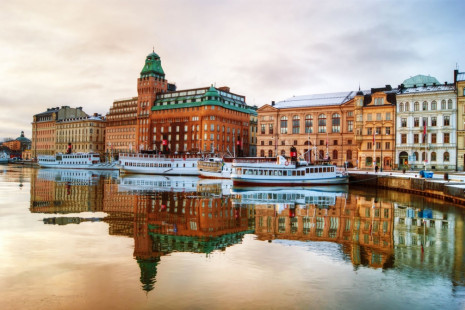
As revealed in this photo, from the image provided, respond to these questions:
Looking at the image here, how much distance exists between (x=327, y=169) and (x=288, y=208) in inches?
1536

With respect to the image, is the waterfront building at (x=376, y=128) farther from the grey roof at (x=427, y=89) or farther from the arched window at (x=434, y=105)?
the arched window at (x=434, y=105)

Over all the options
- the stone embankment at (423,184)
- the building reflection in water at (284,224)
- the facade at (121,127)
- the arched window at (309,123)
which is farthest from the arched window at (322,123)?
the facade at (121,127)

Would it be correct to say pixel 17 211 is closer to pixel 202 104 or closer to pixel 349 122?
pixel 349 122

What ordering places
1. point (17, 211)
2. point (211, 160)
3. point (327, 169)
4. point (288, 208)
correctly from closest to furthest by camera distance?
point (17, 211) < point (288, 208) < point (327, 169) < point (211, 160)

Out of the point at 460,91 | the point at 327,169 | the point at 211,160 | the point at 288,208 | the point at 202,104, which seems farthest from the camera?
the point at 202,104

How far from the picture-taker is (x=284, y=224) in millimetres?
33406

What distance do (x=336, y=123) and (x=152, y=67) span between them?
93823 mm

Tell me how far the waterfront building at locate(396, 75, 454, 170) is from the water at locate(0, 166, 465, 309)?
56990 millimetres

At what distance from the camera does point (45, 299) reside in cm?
1606

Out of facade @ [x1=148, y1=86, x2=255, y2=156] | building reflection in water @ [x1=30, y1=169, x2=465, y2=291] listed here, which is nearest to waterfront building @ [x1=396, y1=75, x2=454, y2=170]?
building reflection in water @ [x1=30, y1=169, x2=465, y2=291]

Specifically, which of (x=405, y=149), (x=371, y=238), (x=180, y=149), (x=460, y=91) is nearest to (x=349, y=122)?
(x=405, y=149)

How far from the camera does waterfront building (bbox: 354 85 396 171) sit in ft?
328

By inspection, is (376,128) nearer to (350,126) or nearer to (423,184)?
(350,126)

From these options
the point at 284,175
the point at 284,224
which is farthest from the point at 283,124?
the point at 284,224
